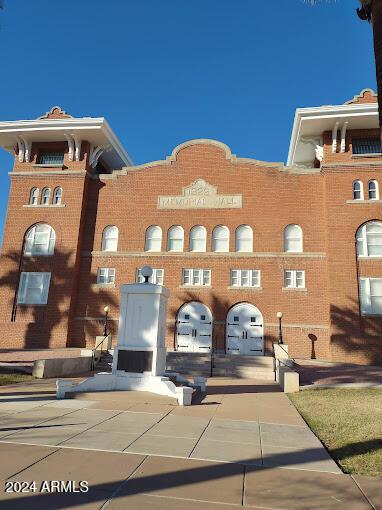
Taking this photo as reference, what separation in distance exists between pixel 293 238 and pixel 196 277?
19.8 ft

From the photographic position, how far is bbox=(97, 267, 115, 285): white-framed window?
80.8ft

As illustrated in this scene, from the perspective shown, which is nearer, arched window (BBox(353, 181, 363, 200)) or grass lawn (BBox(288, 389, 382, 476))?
grass lawn (BBox(288, 389, 382, 476))

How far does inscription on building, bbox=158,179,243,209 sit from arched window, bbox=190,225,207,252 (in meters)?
1.37

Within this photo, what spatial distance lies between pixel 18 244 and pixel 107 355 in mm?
9861

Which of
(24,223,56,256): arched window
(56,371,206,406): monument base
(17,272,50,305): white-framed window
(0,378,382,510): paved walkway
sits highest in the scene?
(24,223,56,256): arched window

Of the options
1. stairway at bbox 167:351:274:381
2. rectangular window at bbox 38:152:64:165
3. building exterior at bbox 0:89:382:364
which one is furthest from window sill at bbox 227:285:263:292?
rectangular window at bbox 38:152:64:165

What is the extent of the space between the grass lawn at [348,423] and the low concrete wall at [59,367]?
29.2 ft

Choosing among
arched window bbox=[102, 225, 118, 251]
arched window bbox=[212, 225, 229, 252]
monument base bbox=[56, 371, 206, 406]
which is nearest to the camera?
monument base bbox=[56, 371, 206, 406]

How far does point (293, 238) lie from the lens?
23641 mm

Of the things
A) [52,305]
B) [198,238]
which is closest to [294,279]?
[198,238]

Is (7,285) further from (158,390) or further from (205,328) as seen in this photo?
(158,390)

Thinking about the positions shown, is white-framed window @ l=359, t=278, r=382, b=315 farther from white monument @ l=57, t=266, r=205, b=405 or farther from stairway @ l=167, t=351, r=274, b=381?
white monument @ l=57, t=266, r=205, b=405

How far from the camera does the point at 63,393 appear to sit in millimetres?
10586

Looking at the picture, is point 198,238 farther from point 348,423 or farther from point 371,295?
point 348,423
